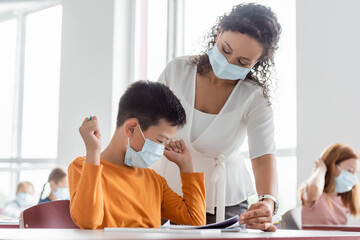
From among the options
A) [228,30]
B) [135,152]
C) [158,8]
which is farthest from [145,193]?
[158,8]

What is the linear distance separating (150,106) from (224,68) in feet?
0.88

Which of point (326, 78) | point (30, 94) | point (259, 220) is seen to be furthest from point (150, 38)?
point (259, 220)

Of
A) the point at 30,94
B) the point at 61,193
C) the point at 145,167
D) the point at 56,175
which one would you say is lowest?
the point at 61,193

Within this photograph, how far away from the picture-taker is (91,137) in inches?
54.9

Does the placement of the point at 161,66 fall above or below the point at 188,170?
above

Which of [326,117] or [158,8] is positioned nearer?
[326,117]

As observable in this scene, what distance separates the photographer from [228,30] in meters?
1.66

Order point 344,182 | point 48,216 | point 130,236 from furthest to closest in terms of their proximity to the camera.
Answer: point 344,182 < point 48,216 < point 130,236

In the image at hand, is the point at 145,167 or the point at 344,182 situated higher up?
the point at 145,167

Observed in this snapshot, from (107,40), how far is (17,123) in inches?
61.6

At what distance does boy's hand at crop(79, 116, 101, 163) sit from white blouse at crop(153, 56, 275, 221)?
1.37 feet

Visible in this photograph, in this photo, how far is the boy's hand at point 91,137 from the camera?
4.48ft

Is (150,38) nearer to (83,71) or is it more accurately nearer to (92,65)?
(92,65)

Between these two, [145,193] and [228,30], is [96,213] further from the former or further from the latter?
[228,30]
